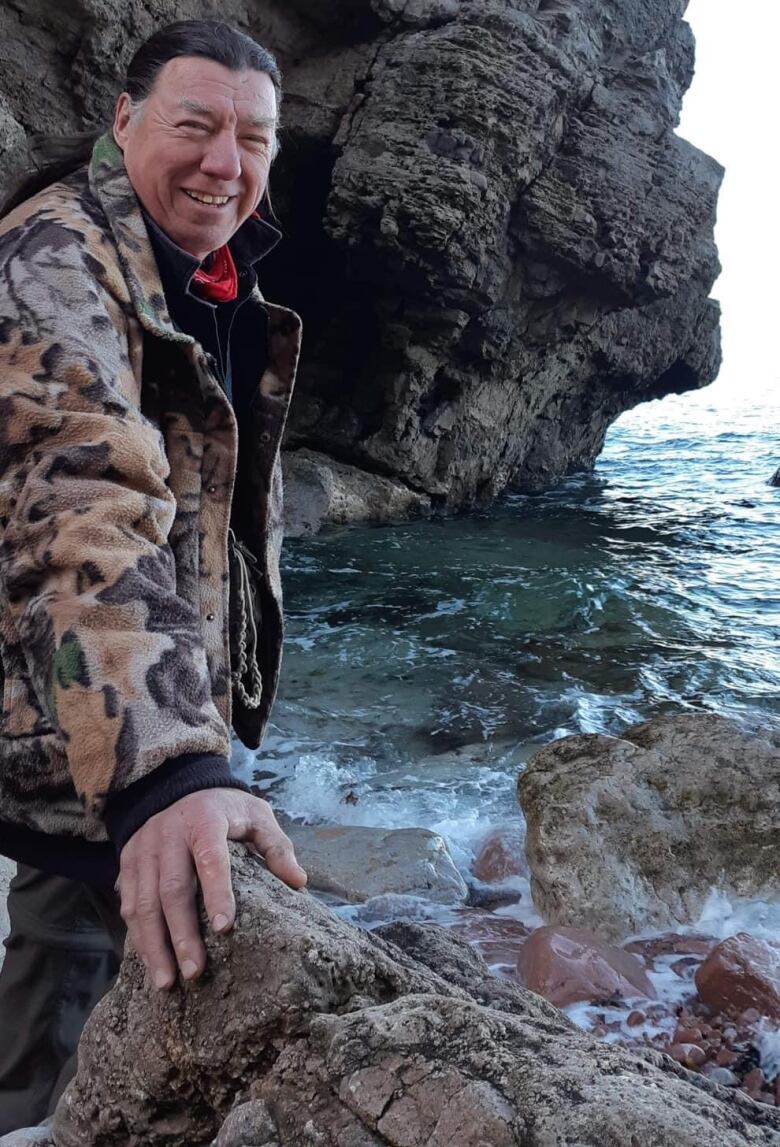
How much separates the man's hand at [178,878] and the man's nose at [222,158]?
1287 mm

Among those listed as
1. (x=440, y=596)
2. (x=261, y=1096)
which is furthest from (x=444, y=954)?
(x=440, y=596)

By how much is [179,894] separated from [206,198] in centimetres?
137

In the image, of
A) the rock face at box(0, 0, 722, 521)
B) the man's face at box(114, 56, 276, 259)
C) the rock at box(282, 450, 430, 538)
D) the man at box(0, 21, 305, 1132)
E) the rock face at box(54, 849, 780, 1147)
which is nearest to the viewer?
the rock face at box(54, 849, 780, 1147)

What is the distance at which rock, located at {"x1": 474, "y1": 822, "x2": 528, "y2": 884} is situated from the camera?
14.0 feet

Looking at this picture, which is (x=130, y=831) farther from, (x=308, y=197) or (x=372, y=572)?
(x=308, y=197)

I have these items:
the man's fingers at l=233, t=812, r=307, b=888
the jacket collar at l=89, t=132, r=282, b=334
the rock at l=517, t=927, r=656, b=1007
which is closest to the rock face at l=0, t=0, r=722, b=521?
the jacket collar at l=89, t=132, r=282, b=334

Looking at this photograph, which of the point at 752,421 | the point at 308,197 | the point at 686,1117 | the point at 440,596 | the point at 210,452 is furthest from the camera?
the point at 752,421

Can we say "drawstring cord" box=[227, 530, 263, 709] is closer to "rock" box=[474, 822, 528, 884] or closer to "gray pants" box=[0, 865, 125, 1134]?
"gray pants" box=[0, 865, 125, 1134]

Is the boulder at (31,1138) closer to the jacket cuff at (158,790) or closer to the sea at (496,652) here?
the jacket cuff at (158,790)

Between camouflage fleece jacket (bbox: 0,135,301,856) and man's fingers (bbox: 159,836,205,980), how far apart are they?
7 cm

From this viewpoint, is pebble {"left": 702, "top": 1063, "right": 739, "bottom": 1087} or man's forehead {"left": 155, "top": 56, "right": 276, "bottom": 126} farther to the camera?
pebble {"left": 702, "top": 1063, "right": 739, "bottom": 1087}

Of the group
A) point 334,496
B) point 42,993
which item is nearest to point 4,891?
point 42,993

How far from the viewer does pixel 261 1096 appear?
3.66ft

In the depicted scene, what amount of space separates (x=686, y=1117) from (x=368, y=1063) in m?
0.37
